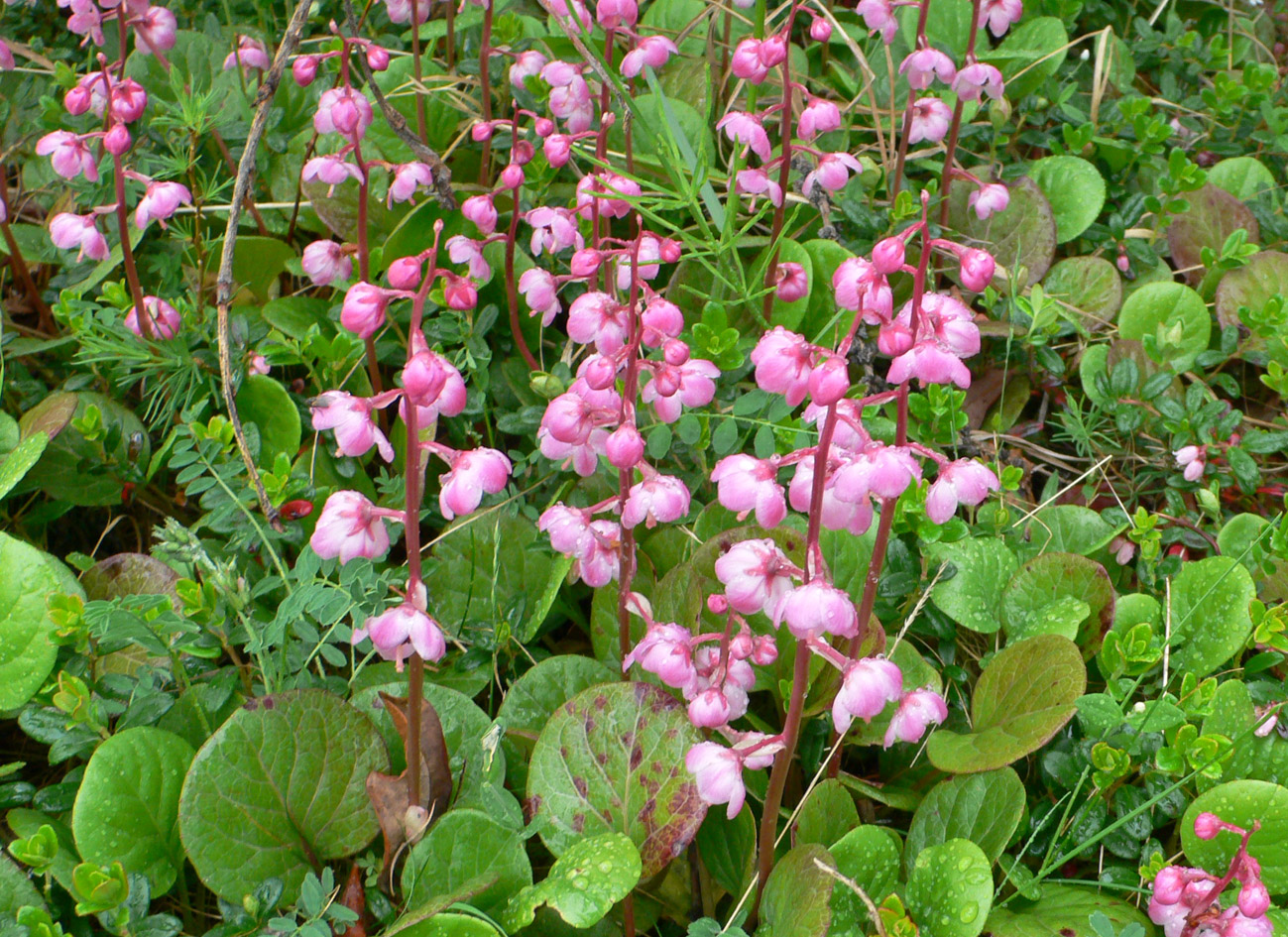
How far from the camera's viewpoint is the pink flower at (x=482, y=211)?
73.6 inches

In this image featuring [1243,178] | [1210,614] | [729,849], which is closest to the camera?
[729,849]

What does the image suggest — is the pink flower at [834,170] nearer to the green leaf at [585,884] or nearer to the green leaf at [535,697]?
the green leaf at [535,697]

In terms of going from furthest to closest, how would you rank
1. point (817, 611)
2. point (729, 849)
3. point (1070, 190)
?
point (1070, 190) < point (729, 849) < point (817, 611)

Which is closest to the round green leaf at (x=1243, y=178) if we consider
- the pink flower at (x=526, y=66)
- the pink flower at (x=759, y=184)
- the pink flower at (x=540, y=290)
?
the pink flower at (x=759, y=184)

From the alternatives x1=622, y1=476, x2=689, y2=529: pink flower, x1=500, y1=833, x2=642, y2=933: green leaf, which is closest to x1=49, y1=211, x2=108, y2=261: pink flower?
x1=622, y1=476, x2=689, y2=529: pink flower

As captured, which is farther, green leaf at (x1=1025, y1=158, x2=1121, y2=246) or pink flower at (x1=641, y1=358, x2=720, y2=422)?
green leaf at (x1=1025, y1=158, x2=1121, y2=246)

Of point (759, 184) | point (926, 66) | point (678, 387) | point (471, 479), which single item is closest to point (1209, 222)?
point (926, 66)

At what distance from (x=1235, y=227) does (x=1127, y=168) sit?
267mm

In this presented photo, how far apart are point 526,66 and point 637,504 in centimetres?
130

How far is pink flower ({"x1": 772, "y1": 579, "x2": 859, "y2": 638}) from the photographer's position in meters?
1.05

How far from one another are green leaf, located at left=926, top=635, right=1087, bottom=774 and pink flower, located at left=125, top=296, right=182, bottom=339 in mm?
1484

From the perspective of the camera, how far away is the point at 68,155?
6.18 feet

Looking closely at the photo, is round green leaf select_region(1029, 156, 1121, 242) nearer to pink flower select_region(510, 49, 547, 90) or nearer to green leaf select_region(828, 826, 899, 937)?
pink flower select_region(510, 49, 547, 90)

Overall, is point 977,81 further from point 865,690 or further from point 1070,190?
point 865,690
